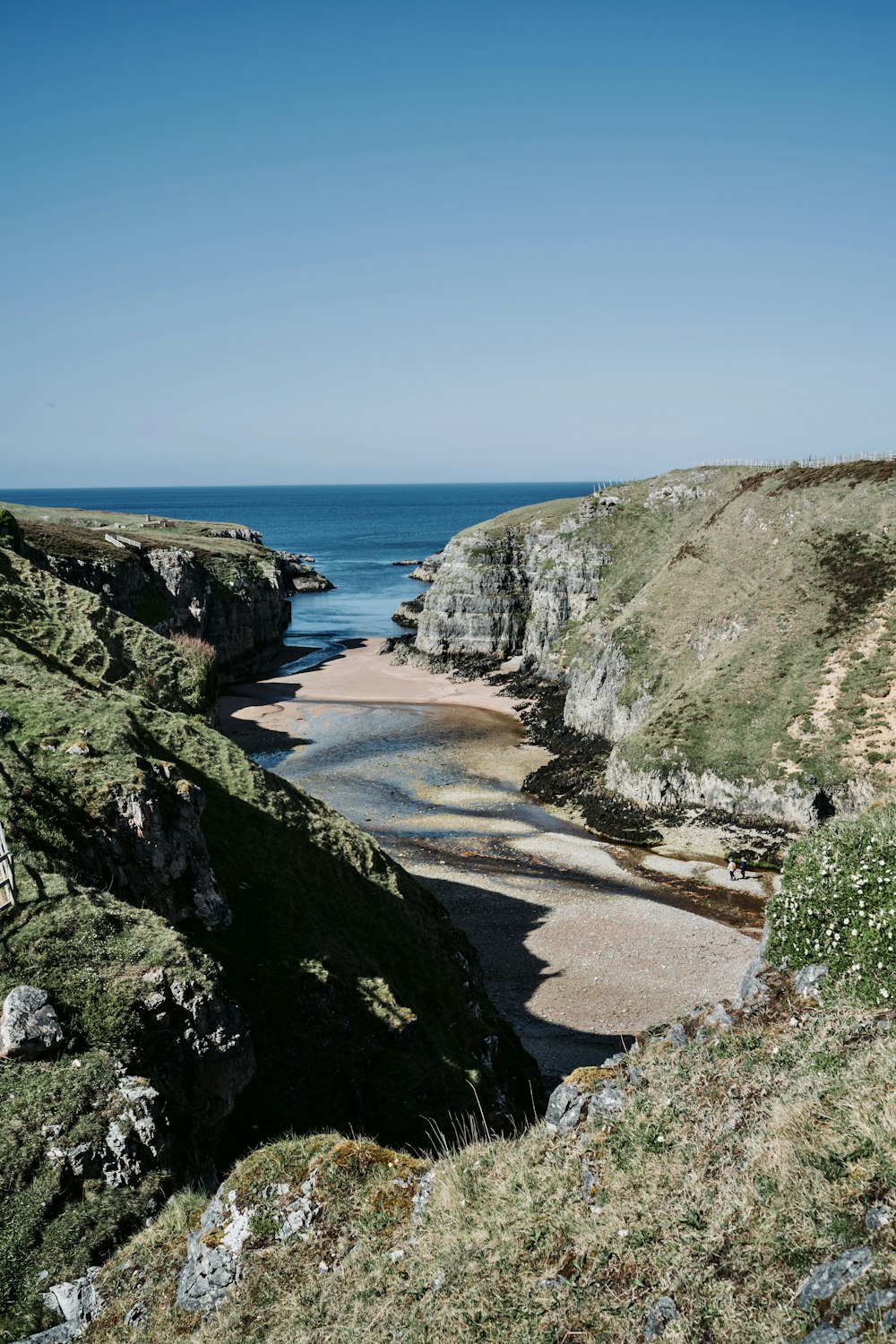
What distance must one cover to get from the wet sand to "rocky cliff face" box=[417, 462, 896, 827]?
8.28 meters

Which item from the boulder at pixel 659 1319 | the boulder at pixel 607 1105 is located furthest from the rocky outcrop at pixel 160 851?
the boulder at pixel 659 1319

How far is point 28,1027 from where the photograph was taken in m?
12.0

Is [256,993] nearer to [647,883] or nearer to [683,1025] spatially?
[683,1025]

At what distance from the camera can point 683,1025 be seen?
14.1 metres

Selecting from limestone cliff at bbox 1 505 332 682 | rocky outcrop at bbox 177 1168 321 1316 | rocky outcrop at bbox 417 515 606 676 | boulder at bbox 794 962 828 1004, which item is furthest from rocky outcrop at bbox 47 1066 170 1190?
rocky outcrop at bbox 417 515 606 676

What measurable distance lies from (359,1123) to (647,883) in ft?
105

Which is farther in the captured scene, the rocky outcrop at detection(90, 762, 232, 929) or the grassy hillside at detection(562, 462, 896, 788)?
the grassy hillside at detection(562, 462, 896, 788)

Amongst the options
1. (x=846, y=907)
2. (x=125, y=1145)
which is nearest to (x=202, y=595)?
(x=846, y=907)

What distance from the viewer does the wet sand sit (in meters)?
33.3

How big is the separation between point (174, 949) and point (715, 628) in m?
62.4

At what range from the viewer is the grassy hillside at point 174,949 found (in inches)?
450

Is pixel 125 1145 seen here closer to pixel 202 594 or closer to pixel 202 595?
pixel 202 595

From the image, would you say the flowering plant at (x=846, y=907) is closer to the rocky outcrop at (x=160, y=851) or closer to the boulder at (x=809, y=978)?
the boulder at (x=809, y=978)

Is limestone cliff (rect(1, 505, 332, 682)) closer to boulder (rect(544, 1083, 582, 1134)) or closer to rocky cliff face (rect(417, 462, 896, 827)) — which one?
rocky cliff face (rect(417, 462, 896, 827))
